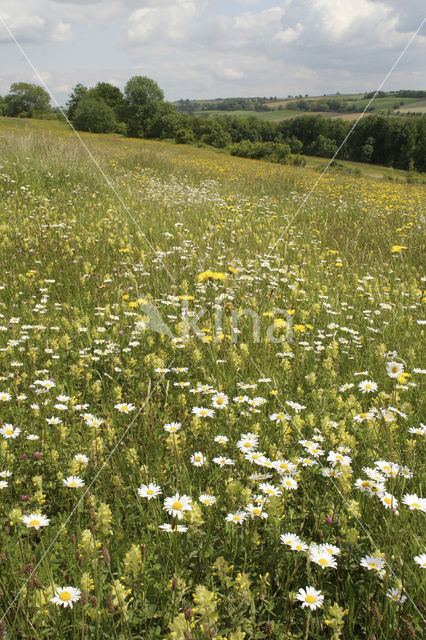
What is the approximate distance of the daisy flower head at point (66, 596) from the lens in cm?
133

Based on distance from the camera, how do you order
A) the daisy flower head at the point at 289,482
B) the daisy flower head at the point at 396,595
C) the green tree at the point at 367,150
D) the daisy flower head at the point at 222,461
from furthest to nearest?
the green tree at the point at 367,150, the daisy flower head at the point at 222,461, the daisy flower head at the point at 289,482, the daisy flower head at the point at 396,595

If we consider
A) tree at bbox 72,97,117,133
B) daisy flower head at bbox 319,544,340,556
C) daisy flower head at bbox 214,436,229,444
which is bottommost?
daisy flower head at bbox 319,544,340,556

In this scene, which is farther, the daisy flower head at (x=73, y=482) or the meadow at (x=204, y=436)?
the daisy flower head at (x=73, y=482)

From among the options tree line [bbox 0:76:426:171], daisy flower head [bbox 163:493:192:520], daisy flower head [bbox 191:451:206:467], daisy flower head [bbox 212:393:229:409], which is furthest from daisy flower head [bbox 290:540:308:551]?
tree line [bbox 0:76:426:171]

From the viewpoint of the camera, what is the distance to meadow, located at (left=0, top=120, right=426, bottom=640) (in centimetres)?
143

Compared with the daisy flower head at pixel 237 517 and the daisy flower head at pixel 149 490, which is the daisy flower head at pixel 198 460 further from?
the daisy flower head at pixel 237 517

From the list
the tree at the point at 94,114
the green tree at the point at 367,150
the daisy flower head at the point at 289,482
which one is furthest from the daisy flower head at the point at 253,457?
the green tree at the point at 367,150

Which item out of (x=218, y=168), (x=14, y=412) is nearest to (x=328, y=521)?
(x=14, y=412)

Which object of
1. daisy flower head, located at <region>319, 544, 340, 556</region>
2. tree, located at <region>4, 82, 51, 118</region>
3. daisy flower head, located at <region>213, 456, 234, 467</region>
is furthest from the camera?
tree, located at <region>4, 82, 51, 118</region>

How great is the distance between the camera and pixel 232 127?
130 feet

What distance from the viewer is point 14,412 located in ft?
7.64

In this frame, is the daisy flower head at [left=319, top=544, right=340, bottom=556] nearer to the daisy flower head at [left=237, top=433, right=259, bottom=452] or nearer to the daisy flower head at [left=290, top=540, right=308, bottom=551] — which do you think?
the daisy flower head at [left=290, top=540, right=308, bottom=551]

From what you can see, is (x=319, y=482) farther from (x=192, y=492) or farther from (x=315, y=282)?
(x=315, y=282)

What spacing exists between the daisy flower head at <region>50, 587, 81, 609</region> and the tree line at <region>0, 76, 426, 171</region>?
1311 centimetres
